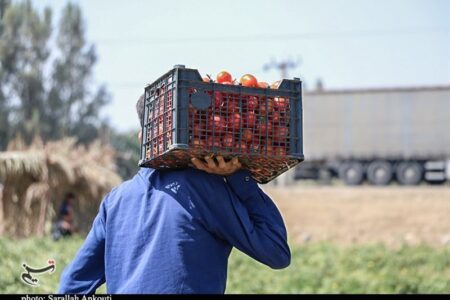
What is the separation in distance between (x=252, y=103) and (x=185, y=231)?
613 mm

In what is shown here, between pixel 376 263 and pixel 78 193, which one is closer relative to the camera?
pixel 376 263

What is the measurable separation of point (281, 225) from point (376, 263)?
38.1ft

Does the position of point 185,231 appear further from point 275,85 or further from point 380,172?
point 380,172

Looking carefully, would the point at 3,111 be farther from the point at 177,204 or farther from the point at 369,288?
the point at 177,204

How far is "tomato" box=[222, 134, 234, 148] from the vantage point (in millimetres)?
3338

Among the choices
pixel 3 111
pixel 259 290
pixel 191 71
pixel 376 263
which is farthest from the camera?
pixel 3 111

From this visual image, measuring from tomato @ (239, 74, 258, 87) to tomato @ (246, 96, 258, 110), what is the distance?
67 mm

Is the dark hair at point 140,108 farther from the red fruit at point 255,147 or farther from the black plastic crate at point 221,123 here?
the red fruit at point 255,147

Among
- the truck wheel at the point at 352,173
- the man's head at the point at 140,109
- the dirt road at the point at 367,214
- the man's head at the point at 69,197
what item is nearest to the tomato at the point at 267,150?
the man's head at the point at 140,109

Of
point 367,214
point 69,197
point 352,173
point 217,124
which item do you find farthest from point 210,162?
point 352,173

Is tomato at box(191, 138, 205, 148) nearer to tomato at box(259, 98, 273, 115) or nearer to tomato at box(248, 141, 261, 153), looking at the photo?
tomato at box(248, 141, 261, 153)

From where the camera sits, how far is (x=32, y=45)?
115ft

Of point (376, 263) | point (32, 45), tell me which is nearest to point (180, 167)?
point (376, 263)

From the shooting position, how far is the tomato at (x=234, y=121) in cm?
337
